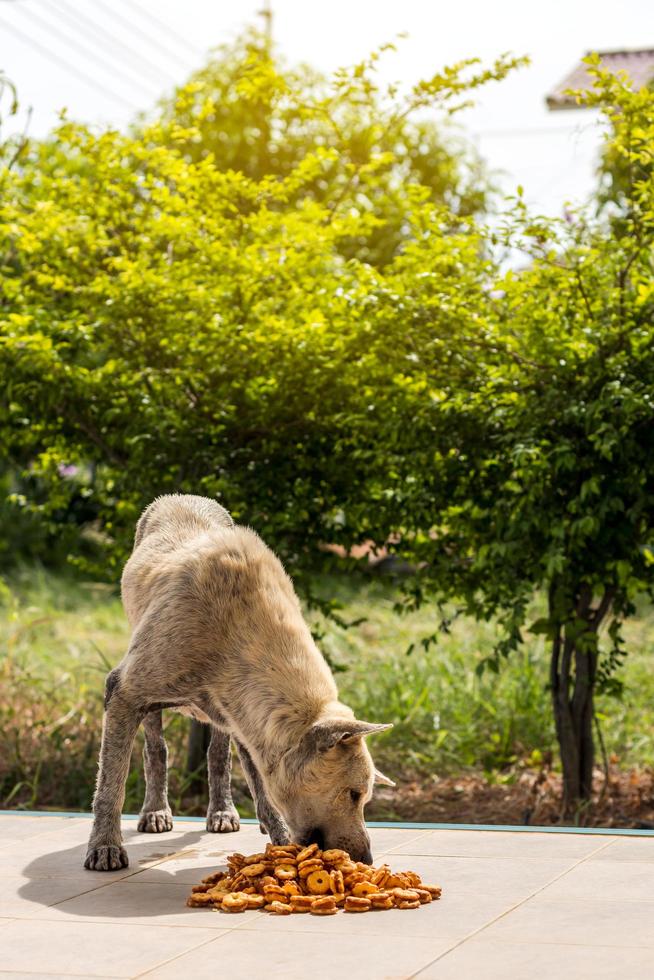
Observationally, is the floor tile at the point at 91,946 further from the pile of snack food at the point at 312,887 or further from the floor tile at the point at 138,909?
the pile of snack food at the point at 312,887

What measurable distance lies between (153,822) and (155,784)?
21 centimetres

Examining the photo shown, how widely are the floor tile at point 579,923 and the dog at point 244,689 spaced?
0.80 m

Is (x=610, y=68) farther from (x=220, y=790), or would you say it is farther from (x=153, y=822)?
(x=153, y=822)

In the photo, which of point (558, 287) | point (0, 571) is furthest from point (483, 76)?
point (0, 571)

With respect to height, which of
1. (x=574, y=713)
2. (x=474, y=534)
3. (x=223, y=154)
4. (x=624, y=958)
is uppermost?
(x=223, y=154)

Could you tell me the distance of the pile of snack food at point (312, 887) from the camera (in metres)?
4.94

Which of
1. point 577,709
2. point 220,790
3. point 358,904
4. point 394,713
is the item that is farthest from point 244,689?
point 394,713

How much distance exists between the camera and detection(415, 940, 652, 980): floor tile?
3980 millimetres

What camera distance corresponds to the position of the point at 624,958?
4156 millimetres

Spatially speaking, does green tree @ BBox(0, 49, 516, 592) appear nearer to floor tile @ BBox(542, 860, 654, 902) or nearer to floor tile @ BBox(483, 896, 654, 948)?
floor tile @ BBox(542, 860, 654, 902)

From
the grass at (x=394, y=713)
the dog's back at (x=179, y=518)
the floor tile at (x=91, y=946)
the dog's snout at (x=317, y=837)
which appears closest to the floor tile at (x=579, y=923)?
the dog's snout at (x=317, y=837)

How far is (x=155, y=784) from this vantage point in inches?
269

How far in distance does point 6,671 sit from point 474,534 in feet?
18.5

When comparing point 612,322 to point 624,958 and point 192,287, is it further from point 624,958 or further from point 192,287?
point 624,958
